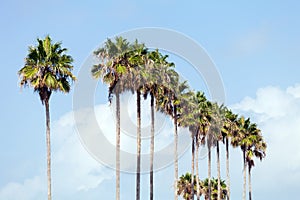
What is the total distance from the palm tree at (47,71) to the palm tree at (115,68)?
696cm

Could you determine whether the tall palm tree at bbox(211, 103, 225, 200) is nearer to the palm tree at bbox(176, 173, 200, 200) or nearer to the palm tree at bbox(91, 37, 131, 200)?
the palm tree at bbox(176, 173, 200, 200)

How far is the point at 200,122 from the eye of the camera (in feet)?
258

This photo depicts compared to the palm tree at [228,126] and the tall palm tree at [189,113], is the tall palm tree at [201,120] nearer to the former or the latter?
the tall palm tree at [189,113]

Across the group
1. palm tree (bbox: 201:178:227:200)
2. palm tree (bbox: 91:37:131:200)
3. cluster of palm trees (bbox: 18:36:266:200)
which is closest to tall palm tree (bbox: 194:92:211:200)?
cluster of palm trees (bbox: 18:36:266:200)

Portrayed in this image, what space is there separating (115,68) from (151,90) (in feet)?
25.4

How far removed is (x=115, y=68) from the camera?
54.9 meters

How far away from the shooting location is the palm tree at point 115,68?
54656 millimetres

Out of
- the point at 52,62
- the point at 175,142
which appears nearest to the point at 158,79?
the point at 175,142

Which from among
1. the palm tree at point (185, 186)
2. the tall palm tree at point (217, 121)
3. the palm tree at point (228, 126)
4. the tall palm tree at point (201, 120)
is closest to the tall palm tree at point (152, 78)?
the tall palm tree at point (201, 120)

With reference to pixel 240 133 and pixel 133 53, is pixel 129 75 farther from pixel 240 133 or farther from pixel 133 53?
pixel 240 133

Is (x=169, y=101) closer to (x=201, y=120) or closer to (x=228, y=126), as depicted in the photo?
(x=201, y=120)

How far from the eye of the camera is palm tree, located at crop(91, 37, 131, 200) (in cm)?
5466

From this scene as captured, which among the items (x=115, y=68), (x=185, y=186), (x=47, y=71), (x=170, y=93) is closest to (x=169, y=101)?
(x=170, y=93)

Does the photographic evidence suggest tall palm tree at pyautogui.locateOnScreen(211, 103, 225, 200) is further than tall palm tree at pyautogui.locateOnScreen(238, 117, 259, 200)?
No
